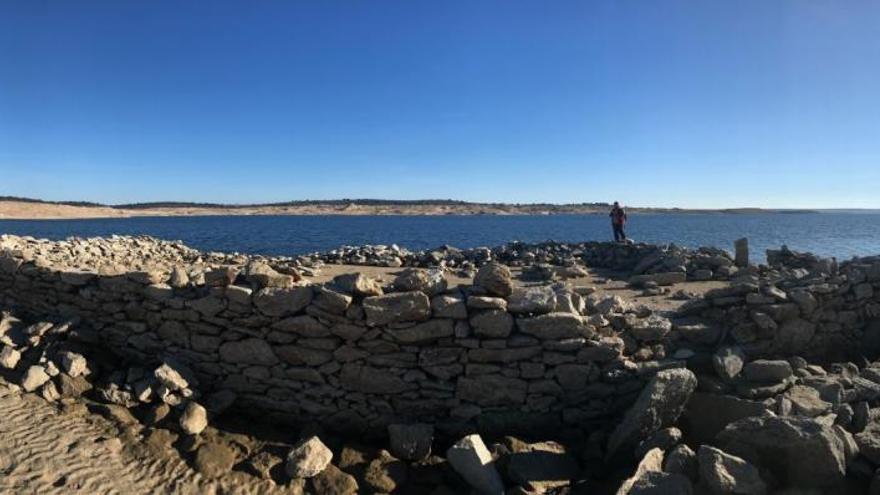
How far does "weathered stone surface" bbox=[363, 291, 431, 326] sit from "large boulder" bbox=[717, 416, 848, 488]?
3590 millimetres

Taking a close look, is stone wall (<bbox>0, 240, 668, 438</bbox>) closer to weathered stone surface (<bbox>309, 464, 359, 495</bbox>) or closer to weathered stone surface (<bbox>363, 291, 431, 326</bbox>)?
weathered stone surface (<bbox>363, 291, 431, 326</bbox>)

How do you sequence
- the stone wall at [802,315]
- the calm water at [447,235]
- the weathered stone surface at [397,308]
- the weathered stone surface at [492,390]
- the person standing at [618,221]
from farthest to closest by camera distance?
the calm water at [447,235]
the person standing at [618,221]
the stone wall at [802,315]
the weathered stone surface at [492,390]
the weathered stone surface at [397,308]

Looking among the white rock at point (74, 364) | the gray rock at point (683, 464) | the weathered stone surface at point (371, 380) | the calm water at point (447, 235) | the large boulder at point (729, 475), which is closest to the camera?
the large boulder at point (729, 475)

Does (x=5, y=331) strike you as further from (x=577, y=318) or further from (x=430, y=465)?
(x=577, y=318)

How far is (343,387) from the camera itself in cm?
732

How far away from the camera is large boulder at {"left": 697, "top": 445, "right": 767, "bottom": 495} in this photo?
14.5 ft

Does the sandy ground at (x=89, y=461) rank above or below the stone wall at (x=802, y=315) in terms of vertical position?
below

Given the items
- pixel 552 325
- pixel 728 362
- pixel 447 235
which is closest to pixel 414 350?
pixel 552 325

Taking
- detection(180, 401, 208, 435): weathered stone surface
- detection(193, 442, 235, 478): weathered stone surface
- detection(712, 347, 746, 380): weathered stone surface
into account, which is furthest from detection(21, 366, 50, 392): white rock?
detection(712, 347, 746, 380): weathered stone surface

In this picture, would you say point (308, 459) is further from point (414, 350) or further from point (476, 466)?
point (476, 466)

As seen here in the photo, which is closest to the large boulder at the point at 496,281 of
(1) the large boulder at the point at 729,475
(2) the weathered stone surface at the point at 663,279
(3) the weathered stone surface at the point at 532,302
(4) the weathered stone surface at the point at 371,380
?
(3) the weathered stone surface at the point at 532,302

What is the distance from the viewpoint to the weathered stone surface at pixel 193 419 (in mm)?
6949

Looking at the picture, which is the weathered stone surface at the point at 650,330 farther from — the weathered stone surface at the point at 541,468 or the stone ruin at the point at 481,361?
the weathered stone surface at the point at 541,468

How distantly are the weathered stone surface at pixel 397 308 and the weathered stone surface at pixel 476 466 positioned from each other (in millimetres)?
1650
